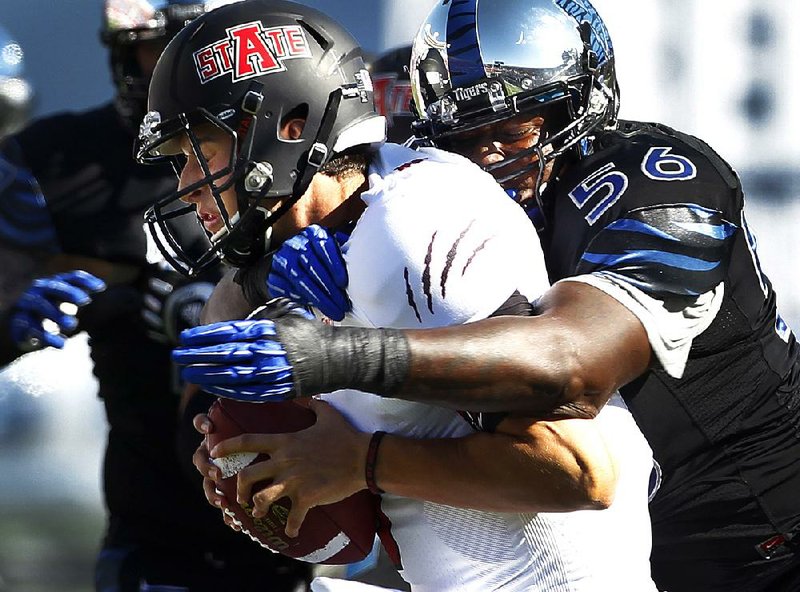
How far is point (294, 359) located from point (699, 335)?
1048 millimetres

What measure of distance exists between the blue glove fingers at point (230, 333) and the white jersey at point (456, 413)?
0.20 m

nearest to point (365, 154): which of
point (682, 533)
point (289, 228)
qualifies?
point (289, 228)

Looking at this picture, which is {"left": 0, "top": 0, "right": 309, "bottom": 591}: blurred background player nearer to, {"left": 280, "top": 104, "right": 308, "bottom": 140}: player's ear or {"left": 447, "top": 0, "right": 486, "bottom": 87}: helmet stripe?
{"left": 447, "top": 0, "right": 486, "bottom": 87}: helmet stripe

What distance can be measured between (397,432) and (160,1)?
2.08 metres

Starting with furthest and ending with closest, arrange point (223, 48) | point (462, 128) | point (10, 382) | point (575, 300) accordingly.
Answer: point (10, 382) → point (462, 128) → point (223, 48) → point (575, 300)

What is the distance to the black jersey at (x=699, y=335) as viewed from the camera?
2291 mm

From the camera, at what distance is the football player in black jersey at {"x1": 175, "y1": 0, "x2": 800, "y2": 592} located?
2.19 metres

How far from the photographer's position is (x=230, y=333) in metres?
1.77

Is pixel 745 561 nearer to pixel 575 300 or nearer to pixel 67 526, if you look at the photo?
pixel 575 300

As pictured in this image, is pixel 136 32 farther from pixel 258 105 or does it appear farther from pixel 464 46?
pixel 258 105

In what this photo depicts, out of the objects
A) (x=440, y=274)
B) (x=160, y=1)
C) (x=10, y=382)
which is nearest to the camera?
(x=440, y=274)

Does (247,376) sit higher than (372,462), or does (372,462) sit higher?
(247,376)

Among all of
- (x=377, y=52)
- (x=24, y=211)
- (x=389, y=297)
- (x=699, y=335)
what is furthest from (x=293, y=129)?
(x=377, y=52)

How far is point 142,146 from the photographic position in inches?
93.0
